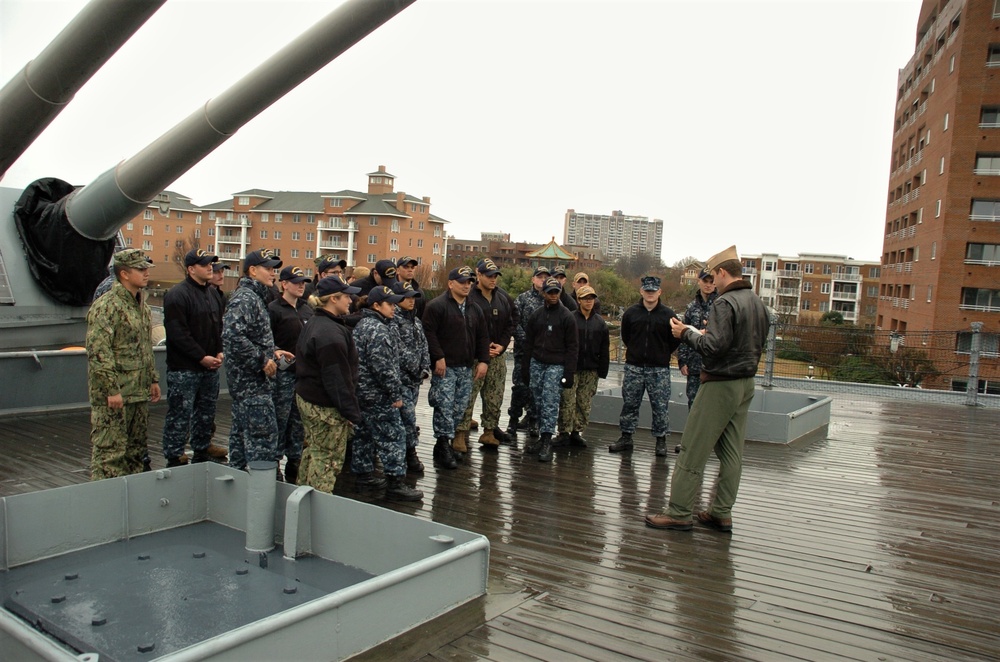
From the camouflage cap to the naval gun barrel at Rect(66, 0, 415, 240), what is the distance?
1.57 m

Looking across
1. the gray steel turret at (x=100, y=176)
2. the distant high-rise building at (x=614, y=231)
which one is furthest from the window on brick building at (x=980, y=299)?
the distant high-rise building at (x=614, y=231)

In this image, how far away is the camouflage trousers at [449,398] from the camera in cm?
735

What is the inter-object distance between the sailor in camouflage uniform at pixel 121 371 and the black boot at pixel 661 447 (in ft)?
15.7

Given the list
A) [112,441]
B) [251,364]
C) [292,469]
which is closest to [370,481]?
[292,469]

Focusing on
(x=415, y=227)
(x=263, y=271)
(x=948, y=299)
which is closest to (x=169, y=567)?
(x=263, y=271)

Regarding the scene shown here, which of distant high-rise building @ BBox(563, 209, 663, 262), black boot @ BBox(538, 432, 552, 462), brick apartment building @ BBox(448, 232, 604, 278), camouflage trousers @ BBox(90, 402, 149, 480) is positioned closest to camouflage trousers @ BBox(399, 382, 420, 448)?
black boot @ BBox(538, 432, 552, 462)

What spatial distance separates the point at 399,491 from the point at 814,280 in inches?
3811

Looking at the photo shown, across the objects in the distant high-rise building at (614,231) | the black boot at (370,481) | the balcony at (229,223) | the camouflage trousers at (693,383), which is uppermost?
the distant high-rise building at (614,231)

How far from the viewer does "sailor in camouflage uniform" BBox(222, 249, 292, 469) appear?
6.13 metres

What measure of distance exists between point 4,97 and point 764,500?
295 inches

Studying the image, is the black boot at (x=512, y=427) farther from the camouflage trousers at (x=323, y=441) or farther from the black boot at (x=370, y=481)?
the camouflage trousers at (x=323, y=441)

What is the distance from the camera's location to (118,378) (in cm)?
607

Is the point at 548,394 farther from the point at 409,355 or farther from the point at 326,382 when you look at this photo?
the point at 326,382

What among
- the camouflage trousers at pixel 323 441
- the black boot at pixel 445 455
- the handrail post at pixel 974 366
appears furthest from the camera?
the handrail post at pixel 974 366
